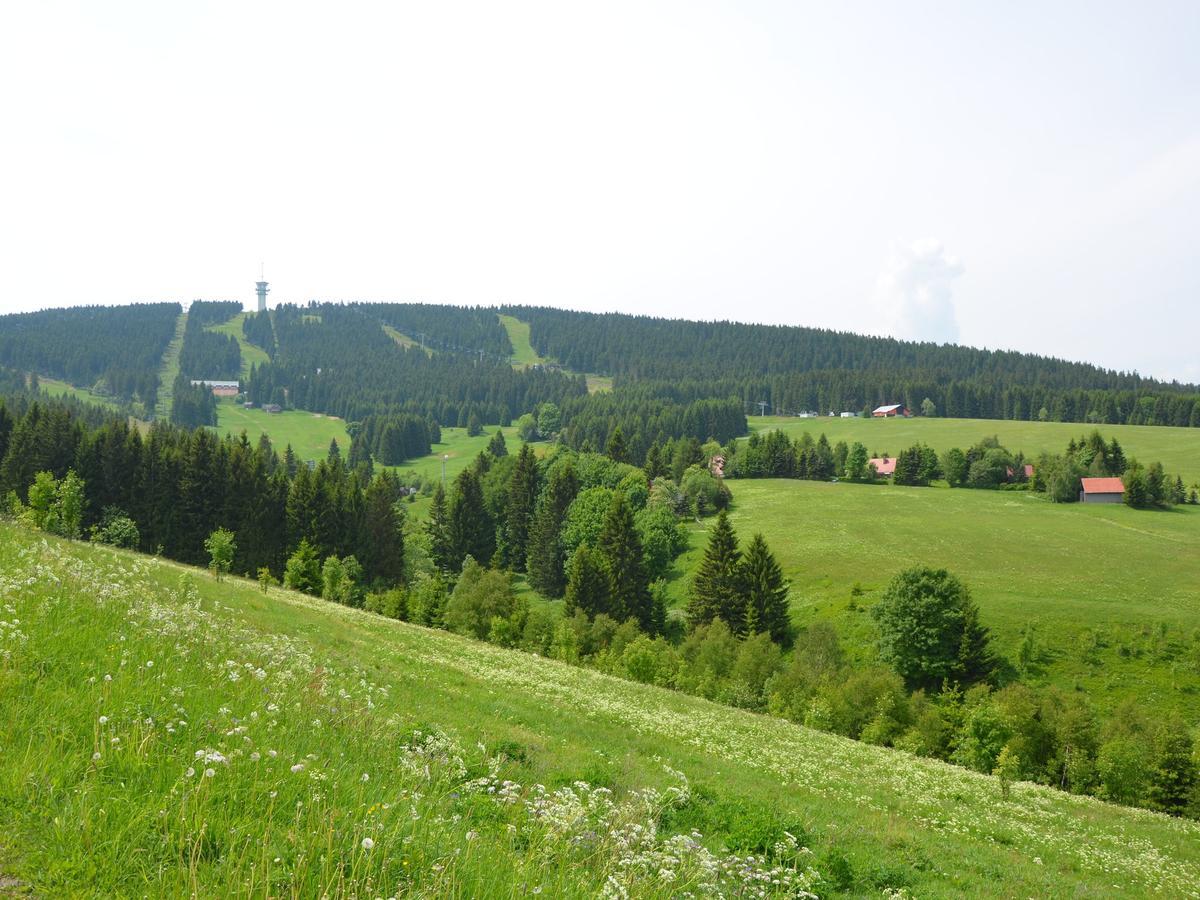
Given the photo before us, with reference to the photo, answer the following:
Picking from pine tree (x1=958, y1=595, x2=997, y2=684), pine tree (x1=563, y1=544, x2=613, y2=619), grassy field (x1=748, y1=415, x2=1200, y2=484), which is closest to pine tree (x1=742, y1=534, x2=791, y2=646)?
pine tree (x1=563, y1=544, x2=613, y2=619)

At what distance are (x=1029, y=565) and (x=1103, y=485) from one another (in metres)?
55.8

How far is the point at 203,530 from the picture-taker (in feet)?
265

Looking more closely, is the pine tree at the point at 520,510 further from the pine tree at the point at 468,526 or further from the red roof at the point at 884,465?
the red roof at the point at 884,465

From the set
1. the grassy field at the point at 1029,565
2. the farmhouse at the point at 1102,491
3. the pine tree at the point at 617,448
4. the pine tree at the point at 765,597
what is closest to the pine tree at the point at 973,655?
the grassy field at the point at 1029,565

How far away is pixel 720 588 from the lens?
79.8 metres

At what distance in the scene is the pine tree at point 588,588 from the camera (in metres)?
81.6

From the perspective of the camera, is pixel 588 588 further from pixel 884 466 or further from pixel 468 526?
pixel 884 466

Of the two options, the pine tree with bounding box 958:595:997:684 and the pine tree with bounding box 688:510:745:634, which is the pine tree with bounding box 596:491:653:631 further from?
the pine tree with bounding box 958:595:997:684

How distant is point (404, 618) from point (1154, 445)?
186m

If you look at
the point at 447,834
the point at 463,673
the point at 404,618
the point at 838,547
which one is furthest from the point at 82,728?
the point at 838,547

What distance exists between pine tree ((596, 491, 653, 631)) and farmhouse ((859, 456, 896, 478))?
9116cm

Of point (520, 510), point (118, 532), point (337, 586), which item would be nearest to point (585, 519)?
point (520, 510)

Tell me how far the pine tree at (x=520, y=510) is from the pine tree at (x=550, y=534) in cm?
301

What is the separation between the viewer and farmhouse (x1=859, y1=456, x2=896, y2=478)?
16412cm
